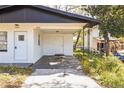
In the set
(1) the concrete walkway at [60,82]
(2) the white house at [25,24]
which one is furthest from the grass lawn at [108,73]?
(2) the white house at [25,24]

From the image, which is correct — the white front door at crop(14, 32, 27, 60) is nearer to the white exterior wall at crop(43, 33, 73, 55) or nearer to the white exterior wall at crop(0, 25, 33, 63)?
the white exterior wall at crop(0, 25, 33, 63)

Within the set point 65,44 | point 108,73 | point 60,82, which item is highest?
point 65,44

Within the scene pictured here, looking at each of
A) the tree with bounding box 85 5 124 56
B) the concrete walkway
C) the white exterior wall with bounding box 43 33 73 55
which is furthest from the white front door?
the white exterior wall with bounding box 43 33 73 55

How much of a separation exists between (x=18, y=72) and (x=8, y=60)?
6.00 metres

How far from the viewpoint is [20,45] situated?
21.8 meters

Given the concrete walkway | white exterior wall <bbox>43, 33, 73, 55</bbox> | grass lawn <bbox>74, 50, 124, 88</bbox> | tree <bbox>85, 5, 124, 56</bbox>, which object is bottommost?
the concrete walkway

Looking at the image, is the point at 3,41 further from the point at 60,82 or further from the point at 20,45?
the point at 60,82

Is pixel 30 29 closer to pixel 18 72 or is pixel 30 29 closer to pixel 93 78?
pixel 18 72

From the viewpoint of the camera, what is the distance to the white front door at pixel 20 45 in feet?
71.2

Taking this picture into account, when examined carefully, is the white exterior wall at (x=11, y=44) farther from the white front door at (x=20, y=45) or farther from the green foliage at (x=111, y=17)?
the green foliage at (x=111, y=17)

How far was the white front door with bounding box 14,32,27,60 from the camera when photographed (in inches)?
854

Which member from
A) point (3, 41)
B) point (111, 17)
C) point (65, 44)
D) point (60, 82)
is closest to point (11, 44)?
point (3, 41)

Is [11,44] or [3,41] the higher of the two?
[3,41]

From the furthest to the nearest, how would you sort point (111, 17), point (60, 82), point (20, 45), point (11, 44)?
point (111, 17) < point (20, 45) < point (11, 44) < point (60, 82)
